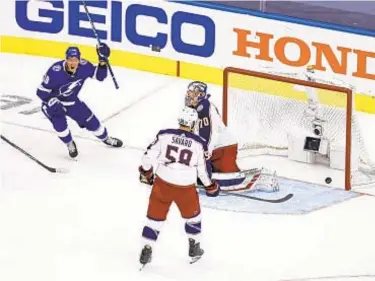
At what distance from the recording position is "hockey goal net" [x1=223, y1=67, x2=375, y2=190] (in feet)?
30.2

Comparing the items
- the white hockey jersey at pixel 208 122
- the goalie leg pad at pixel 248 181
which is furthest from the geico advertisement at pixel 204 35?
the white hockey jersey at pixel 208 122

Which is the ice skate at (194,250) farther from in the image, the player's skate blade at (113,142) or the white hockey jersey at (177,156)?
the player's skate blade at (113,142)

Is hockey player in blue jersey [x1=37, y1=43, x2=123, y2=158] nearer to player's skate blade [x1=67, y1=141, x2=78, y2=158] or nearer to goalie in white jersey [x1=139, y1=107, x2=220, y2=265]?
player's skate blade [x1=67, y1=141, x2=78, y2=158]

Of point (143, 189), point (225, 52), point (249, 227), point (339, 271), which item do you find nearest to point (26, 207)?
point (143, 189)

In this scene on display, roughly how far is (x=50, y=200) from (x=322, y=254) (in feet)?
6.00

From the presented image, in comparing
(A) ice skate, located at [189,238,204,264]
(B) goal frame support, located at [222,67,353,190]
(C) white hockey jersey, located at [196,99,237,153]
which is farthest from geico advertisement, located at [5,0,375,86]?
(A) ice skate, located at [189,238,204,264]

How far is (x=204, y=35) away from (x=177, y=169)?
3.47 m

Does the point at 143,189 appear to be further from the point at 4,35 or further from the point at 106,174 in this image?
the point at 4,35

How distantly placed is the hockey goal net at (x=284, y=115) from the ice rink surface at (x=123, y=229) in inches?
13.9

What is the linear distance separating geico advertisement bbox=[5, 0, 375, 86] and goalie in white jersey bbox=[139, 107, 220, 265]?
2.84m

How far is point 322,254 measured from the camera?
316 inches

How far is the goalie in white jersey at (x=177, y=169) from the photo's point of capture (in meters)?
7.61

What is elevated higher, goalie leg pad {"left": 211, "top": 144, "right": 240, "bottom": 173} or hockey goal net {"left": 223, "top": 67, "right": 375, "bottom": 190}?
hockey goal net {"left": 223, "top": 67, "right": 375, "bottom": 190}

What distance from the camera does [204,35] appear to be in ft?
35.9
